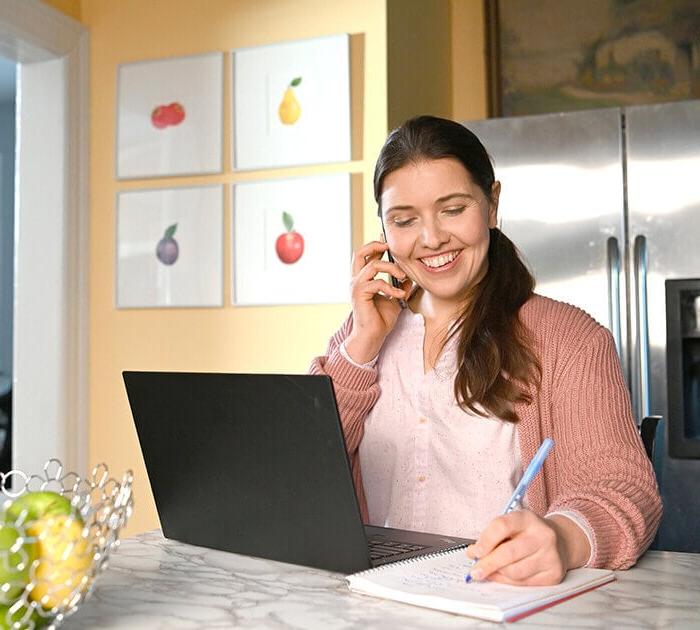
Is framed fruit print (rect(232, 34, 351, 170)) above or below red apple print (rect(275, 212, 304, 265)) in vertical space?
above

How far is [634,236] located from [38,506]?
2.16 meters

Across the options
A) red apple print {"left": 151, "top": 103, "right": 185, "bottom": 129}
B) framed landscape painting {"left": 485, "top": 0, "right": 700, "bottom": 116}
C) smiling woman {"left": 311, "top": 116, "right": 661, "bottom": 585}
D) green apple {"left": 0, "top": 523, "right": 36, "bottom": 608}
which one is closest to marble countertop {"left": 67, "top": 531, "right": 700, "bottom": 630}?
green apple {"left": 0, "top": 523, "right": 36, "bottom": 608}

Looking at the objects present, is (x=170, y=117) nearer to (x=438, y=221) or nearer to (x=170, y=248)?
(x=170, y=248)

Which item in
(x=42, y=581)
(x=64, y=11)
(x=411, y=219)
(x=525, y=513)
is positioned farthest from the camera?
(x=64, y=11)

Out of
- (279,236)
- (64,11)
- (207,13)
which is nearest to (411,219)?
(279,236)

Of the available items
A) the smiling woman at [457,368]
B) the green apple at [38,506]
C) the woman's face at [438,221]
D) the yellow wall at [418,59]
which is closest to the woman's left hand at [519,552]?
the smiling woman at [457,368]

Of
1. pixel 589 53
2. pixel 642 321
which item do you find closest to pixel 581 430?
pixel 642 321

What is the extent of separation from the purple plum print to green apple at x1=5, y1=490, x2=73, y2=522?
7.78 feet

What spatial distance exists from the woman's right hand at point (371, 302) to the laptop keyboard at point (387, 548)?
1.62 ft

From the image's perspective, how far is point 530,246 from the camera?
2.75 m

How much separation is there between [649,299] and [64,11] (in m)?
A: 2.05

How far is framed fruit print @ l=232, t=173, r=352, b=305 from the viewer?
288 cm

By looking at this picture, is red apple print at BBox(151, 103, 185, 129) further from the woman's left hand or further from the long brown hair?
the woman's left hand

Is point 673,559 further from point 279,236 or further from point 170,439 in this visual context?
point 279,236
